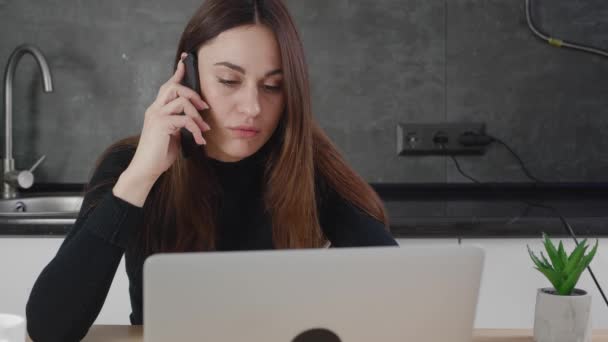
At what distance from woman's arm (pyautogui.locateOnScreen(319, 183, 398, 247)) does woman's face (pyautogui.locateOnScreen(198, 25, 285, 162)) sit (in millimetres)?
207

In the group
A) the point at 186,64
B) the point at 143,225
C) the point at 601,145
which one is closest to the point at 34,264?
the point at 143,225

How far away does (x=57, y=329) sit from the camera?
1.02m

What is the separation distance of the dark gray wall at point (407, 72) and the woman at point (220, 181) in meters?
0.81

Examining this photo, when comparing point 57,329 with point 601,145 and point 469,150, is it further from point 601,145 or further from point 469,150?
point 601,145

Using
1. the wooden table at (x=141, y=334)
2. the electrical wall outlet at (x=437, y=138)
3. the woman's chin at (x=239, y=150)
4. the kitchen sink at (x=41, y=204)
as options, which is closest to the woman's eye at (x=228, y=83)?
the woman's chin at (x=239, y=150)

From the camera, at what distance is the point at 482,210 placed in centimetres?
171

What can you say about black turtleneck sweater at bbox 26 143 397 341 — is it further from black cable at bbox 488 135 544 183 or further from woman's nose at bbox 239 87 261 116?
black cable at bbox 488 135 544 183

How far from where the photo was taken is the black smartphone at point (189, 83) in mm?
1196

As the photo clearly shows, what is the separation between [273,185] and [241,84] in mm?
249

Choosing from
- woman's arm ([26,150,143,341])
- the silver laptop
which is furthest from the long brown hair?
the silver laptop

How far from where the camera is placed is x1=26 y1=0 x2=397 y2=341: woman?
3.54 feet

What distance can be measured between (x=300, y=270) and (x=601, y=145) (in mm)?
1731

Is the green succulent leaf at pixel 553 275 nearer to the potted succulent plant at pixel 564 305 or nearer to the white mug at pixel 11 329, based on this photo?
the potted succulent plant at pixel 564 305

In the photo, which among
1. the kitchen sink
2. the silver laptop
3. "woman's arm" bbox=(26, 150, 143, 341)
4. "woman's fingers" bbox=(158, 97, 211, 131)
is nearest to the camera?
the silver laptop
